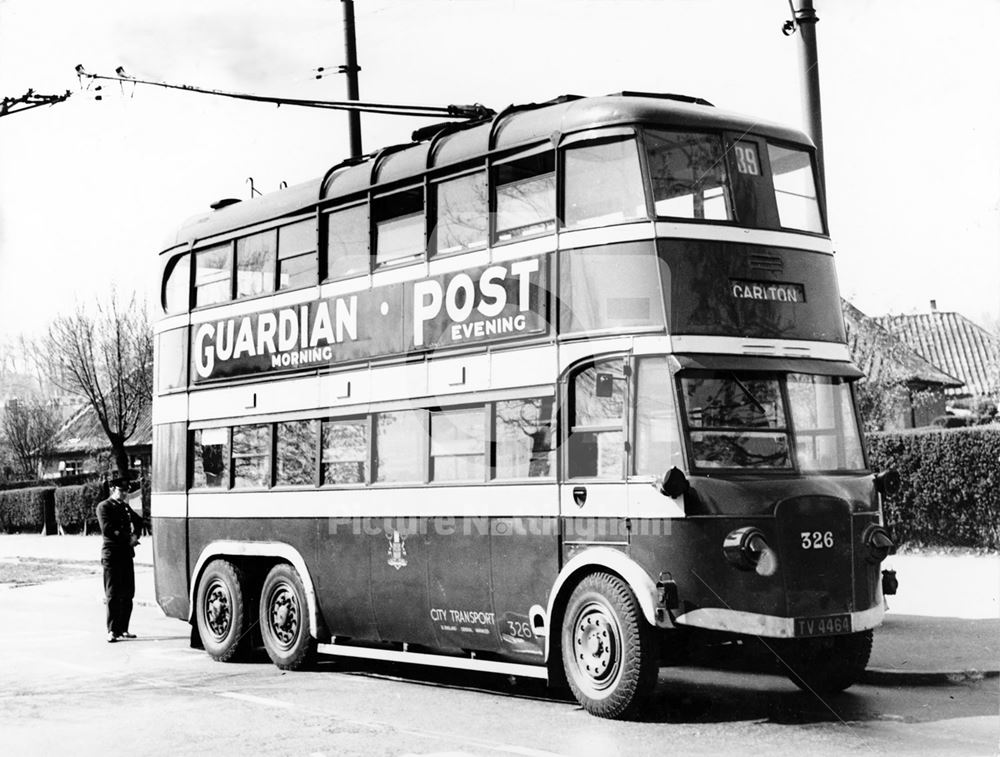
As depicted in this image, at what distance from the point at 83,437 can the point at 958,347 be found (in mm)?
40579

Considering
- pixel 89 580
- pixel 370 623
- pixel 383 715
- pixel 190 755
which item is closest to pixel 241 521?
pixel 370 623

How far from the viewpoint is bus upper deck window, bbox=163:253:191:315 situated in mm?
15625

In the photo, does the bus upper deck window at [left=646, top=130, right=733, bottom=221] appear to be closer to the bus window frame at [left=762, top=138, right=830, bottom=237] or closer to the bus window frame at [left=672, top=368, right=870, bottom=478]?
the bus window frame at [left=762, top=138, right=830, bottom=237]

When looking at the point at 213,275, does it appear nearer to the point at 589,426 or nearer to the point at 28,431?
the point at 589,426

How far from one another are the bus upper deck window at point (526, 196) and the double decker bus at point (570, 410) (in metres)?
0.03

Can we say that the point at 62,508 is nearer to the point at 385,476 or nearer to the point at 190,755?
the point at 385,476

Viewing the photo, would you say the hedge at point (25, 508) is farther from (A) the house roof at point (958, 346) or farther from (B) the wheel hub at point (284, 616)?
(B) the wheel hub at point (284, 616)

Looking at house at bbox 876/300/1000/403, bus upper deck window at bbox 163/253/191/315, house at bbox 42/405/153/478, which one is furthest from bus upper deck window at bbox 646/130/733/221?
house at bbox 42/405/153/478

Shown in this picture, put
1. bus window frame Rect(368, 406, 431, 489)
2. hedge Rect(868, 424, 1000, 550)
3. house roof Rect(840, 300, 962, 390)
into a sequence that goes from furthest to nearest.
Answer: house roof Rect(840, 300, 962, 390) < hedge Rect(868, 424, 1000, 550) < bus window frame Rect(368, 406, 431, 489)

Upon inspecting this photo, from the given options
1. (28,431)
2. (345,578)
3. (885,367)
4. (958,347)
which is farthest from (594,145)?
(28,431)

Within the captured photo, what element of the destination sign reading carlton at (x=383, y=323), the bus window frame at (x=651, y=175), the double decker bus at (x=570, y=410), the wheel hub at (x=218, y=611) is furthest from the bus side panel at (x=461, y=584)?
the wheel hub at (x=218, y=611)

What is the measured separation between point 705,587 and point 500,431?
247cm

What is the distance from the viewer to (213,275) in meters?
15.2

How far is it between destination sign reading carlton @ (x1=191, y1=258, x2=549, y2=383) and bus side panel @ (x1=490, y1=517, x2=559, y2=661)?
5.19 feet
